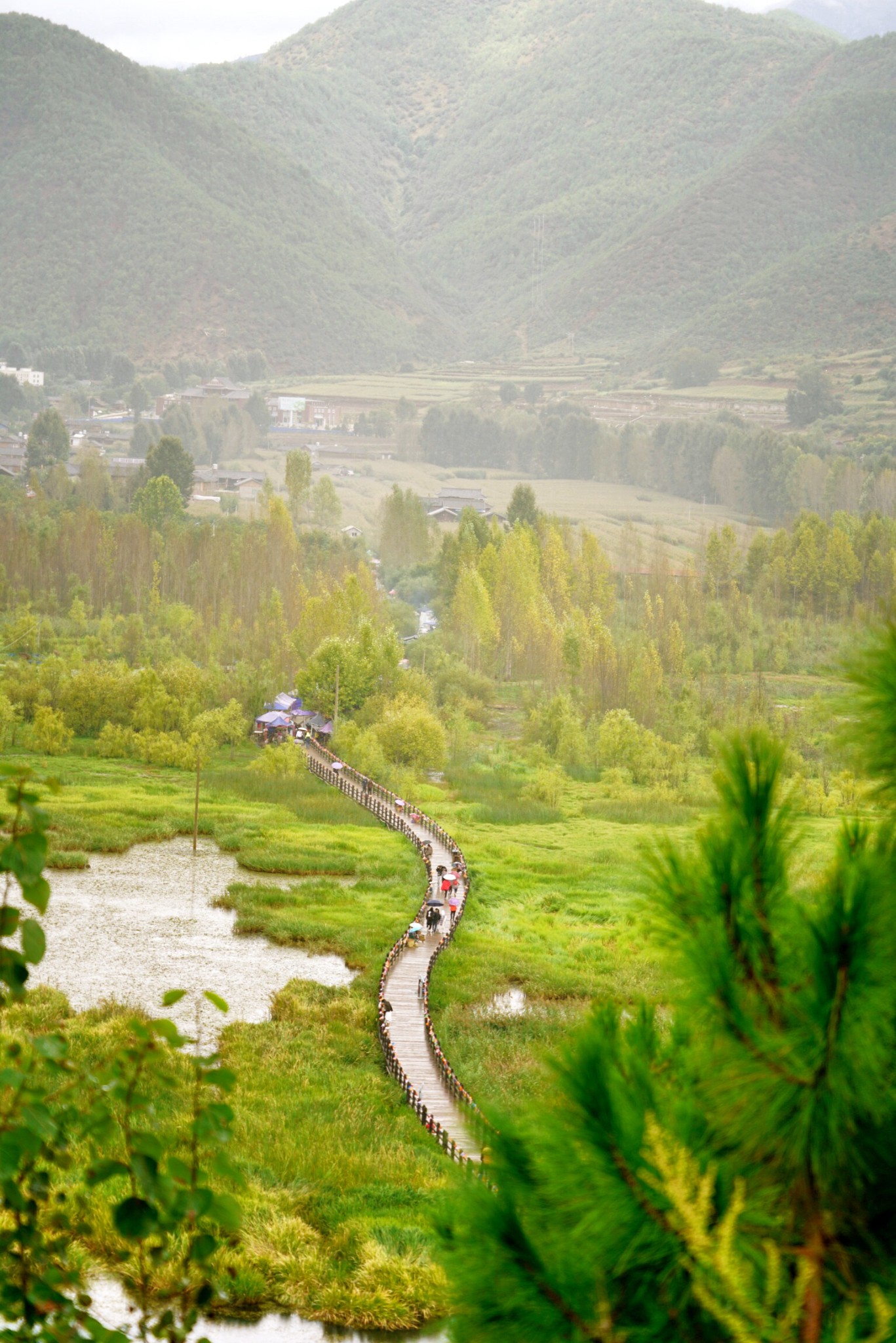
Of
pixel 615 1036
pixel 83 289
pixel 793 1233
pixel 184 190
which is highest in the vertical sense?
pixel 184 190

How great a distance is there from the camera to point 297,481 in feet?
261

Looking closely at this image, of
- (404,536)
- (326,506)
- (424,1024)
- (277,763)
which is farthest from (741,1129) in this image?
(326,506)

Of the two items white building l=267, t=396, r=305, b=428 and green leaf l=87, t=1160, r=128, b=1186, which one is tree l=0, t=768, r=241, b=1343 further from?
white building l=267, t=396, r=305, b=428

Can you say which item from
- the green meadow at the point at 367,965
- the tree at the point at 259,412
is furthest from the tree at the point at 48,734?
the tree at the point at 259,412

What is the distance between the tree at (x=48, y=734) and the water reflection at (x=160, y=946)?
10.3 m

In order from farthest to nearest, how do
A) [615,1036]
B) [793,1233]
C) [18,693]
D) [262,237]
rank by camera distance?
1. [262,237]
2. [18,693]
3. [615,1036]
4. [793,1233]

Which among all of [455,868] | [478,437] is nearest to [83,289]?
[478,437]

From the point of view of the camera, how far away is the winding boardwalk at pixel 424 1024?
1638 cm

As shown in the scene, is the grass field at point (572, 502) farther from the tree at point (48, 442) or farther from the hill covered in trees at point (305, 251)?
the hill covered in trees at point (305, 251)

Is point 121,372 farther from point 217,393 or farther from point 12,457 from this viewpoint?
point 12,457

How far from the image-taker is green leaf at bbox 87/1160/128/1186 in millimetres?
2900

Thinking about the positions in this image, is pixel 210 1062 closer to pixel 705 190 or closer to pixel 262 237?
pixel 262 237

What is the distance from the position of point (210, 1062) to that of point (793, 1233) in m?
1.31

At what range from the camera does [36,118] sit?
18775 centimetres
